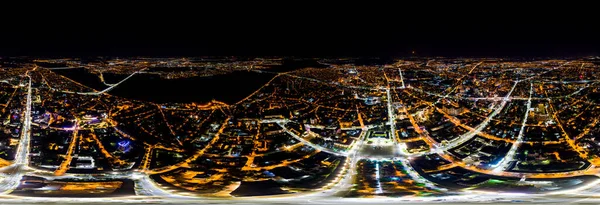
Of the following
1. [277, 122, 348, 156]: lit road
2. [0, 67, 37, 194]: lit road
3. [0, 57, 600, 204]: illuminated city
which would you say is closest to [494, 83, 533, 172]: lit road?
[0, 57, 600, 204]: illuminated city

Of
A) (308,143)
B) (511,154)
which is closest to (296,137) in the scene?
(308,143)

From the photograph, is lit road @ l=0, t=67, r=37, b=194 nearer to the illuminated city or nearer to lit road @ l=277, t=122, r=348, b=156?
the illuminated city

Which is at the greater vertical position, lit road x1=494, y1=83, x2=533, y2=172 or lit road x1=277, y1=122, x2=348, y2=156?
lit road x1=277, y1=122, x2=348, y2=156

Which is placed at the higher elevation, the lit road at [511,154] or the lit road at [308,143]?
the lit road at [308,143]

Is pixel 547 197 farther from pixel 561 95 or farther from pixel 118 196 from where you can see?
pixel 561 95

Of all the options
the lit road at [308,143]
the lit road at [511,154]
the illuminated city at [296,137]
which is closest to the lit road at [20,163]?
the illuminated city at [296,137]

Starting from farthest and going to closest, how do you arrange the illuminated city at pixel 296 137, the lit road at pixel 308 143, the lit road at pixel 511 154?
the lit road at pixel 308 143 < the lit road at pixel 511 154 < the illuminated city at pixel 296 137

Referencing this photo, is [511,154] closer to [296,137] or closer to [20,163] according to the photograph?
[296,137]

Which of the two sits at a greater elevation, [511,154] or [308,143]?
[308,143]

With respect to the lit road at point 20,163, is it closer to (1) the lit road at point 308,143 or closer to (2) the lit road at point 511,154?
(1) the lit road at point 308,143
